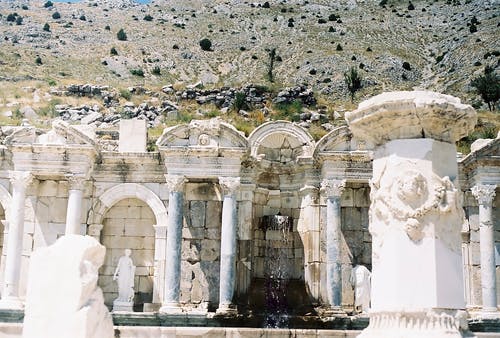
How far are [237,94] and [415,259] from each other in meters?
39.2

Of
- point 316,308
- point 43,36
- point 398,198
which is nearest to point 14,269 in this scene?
point 316,308

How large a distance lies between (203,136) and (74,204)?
13.5ft

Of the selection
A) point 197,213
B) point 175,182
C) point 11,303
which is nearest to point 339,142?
point 197,213

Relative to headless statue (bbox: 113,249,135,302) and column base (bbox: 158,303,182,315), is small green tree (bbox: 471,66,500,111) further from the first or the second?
column base (bbox: 158,303,182,315)

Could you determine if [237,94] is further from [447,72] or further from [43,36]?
[43,36]

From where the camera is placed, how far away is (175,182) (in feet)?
64.7

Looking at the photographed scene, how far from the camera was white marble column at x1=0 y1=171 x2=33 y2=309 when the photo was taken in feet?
62.9

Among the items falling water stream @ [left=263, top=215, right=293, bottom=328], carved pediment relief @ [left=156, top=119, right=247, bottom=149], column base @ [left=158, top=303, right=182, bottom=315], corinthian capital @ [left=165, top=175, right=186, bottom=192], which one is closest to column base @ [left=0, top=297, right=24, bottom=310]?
column base @ [left=158, top=303, right=182, bottom=315]

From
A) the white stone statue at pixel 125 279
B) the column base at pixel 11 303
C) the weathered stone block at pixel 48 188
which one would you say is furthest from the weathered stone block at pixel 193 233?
the column base at pixel 11 303

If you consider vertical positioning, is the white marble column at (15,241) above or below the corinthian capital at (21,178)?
below

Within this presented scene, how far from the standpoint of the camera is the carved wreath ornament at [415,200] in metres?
8.09

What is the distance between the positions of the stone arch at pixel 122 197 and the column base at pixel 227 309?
11.3 ft

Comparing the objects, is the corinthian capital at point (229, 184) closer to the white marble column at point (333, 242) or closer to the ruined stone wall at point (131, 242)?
the white marble column at point (333, 242)

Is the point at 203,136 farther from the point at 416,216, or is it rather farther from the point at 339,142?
the point at 416,216
